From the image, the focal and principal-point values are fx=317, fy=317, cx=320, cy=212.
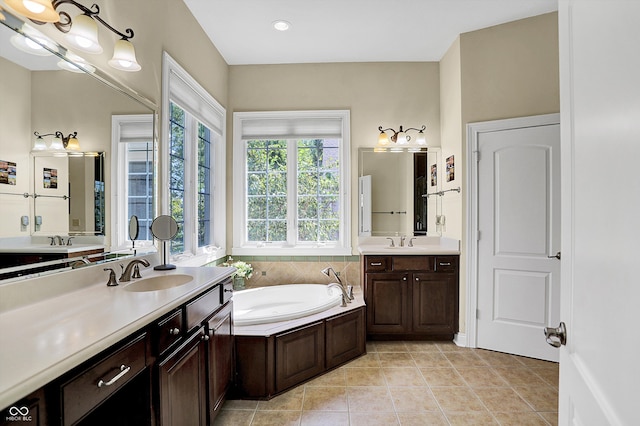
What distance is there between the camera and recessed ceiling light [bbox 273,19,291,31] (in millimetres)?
2812

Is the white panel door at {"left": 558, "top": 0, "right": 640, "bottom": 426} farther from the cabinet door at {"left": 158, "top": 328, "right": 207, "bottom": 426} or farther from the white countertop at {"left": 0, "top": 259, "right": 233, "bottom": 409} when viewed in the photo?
the cabinet door at {"left": 158, "top": 328, "right": 207, "bottom": 426}

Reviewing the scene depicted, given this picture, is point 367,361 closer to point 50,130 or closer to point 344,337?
point 344,337

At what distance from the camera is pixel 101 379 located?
915 millimetres

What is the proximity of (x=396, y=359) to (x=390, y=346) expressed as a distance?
28 centimetres

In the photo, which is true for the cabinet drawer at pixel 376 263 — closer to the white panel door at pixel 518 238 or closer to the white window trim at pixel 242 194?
the white window trim at pixel 242 194

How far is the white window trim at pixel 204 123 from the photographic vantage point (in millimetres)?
2240

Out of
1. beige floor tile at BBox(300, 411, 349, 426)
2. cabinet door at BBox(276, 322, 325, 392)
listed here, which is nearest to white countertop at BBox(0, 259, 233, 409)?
cabinet door at BBox(276, 322, 325, 392)

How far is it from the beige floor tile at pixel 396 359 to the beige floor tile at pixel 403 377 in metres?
0.08

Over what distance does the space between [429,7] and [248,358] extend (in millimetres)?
3078

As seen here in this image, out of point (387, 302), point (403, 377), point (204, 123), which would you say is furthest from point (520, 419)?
point (204, 123)

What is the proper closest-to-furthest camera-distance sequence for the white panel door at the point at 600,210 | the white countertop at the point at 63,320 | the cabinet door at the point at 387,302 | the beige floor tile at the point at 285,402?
1. the white panel door at the point at 600,210
2. the white countertop at the point at 63,320
3. the beige floor tile at the point at 285,402
4. the cabinet door at the point at 387,302

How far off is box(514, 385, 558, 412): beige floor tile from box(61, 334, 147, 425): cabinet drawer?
2.38 metres

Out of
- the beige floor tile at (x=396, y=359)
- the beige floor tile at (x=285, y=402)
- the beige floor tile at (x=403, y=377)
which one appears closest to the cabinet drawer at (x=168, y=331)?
the beige floor tile at (x=285, y=402)

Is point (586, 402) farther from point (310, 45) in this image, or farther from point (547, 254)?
point (310, 45)
